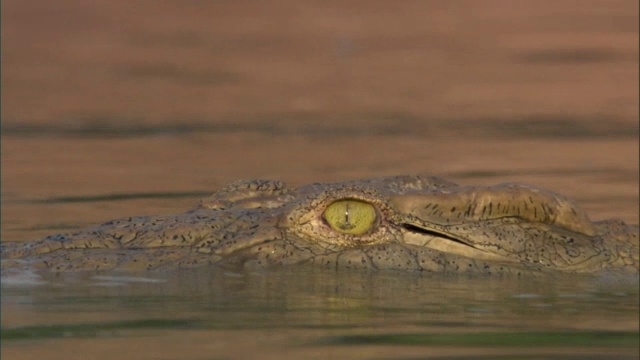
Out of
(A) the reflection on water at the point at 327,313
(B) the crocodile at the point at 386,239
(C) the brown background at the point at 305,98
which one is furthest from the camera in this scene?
(C) the brown background at the point at 305,98

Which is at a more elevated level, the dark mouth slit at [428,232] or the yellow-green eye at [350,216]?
the yellow-green eye at [350,216]

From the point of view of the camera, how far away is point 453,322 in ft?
20.1

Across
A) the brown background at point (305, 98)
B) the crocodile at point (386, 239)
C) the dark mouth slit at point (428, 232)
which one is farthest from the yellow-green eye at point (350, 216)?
the brown background at point (305, 98)

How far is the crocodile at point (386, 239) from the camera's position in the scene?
22.8 feet

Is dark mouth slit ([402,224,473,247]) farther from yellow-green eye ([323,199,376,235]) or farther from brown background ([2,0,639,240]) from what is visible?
brown background ([2,0,639,240])

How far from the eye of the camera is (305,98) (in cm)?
1642

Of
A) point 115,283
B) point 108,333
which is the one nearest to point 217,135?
point 115,283

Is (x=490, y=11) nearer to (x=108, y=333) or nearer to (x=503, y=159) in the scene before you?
(x=503, y=159)

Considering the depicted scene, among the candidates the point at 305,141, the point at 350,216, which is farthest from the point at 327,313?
the point at 305,141

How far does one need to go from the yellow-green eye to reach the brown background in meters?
2.28

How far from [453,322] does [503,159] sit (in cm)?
590

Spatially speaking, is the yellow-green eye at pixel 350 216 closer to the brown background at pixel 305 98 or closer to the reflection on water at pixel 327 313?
the reflection on water at pixel 327 313

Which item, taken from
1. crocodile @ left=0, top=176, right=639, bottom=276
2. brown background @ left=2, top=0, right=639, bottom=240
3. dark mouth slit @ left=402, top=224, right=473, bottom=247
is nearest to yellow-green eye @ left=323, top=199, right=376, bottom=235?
crocodile @ left=0, top=176, right=639, bottom=276

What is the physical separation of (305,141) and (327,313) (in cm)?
699
